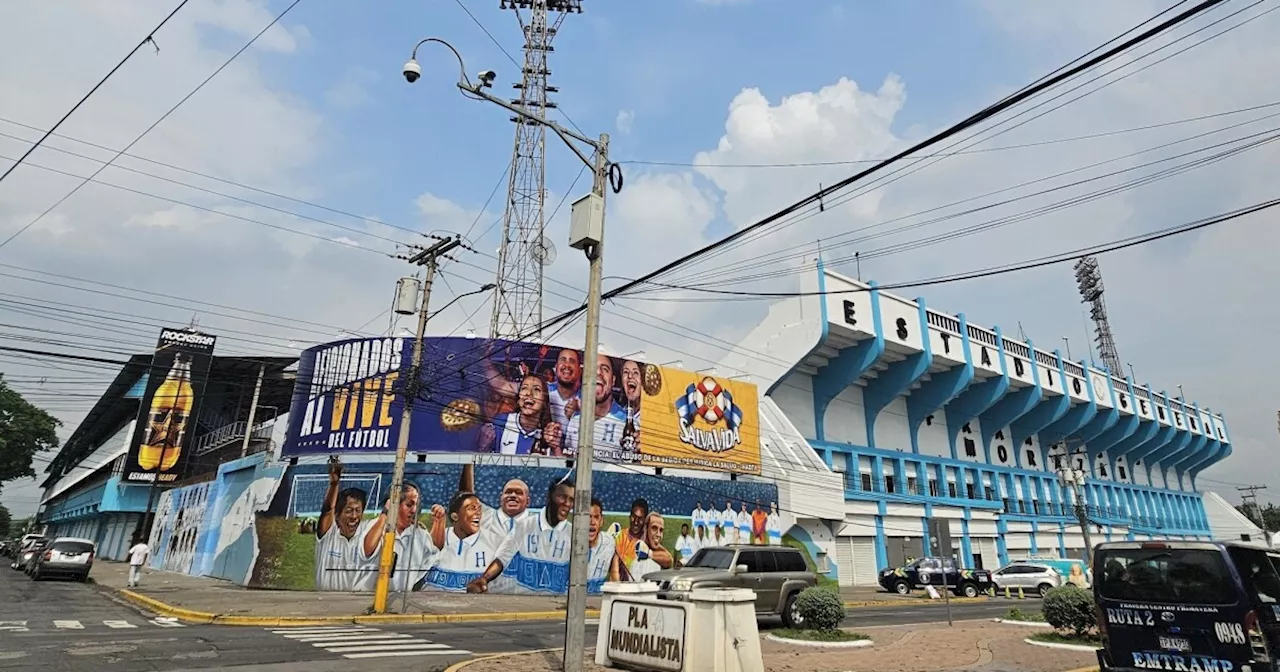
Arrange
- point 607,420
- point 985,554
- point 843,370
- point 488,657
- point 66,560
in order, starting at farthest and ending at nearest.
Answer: point 985,554 → point 843,370 → point 607,420 → point 66,560 → point 488,657

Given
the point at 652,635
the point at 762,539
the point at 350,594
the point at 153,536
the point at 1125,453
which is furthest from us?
the point at 1125,453

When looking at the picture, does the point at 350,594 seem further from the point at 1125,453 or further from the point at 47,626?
the point at 1125,453

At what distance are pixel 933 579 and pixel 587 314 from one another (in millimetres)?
27402

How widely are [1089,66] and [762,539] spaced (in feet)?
85.7

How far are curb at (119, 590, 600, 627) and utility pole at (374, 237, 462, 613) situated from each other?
83cm

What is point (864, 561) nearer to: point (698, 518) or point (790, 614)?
point (698, 518)

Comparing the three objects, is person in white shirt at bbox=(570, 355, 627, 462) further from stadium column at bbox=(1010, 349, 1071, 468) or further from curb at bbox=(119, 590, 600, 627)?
stadium column at bbox=(1010, 349, 1071, 468)

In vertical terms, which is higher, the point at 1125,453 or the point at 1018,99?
the point at 1125,453

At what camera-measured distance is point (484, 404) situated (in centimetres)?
2567

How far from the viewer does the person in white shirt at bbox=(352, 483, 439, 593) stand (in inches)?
910

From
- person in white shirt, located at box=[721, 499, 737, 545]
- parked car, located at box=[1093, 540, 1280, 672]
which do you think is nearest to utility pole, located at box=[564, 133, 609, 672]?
parked car, located at box=[1093, 540, 1280, 672]

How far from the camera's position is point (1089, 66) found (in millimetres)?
7492

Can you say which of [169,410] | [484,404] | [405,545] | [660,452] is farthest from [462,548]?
[169,410]

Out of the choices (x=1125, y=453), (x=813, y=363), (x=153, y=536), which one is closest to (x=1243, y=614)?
(x=813, y=363)
